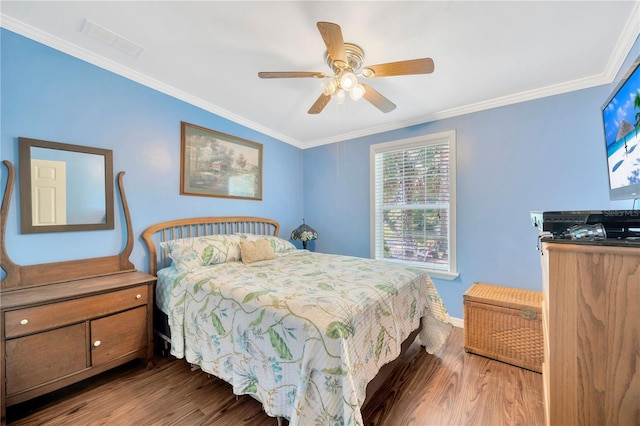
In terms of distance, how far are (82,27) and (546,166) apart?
13.1ft

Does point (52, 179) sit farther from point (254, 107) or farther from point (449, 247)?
point (449, 247)

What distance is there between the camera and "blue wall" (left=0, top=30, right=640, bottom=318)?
1739 millimetres

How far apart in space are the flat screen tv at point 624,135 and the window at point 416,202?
5.00 ft

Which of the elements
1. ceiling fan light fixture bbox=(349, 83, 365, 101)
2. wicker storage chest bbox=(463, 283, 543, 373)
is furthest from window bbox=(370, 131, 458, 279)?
ceiling fan light fixture bbox=(349, 83, 365, 101)

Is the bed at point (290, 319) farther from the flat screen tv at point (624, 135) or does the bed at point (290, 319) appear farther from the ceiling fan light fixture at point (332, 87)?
the ceiling fan light fixture at point (332, 87)

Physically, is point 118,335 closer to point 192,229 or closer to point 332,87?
point 192,229

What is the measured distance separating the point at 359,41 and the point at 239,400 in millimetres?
2629

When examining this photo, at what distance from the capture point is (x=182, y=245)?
87.8 inches

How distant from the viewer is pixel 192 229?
2.67m

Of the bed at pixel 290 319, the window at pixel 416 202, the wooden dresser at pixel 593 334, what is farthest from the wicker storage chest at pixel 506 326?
the wooden dresser at pixel 593 334

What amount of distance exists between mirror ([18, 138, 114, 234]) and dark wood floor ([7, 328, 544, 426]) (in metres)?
1.19

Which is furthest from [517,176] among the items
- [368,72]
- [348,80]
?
[348,80]

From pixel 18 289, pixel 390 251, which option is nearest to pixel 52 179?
pixel 18 289

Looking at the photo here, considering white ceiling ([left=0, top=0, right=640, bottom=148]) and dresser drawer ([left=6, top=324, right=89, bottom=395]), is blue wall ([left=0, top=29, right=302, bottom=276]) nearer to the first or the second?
white ceiling ([left=0, top=0, right=640, bottom=148])
